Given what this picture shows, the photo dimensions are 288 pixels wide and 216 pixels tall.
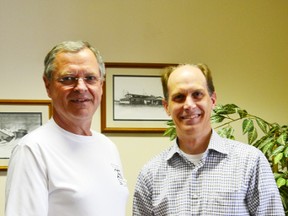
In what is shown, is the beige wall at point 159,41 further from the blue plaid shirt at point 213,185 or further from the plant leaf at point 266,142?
the blue plaid shirt at point 213,185

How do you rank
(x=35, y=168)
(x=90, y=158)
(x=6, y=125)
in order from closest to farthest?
(x=35, y=168) → (x=90, y=158) → (x=6, y=125)

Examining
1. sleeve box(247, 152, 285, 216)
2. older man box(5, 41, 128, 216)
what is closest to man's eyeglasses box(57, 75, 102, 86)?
older man box(5, 41, 128, 216)

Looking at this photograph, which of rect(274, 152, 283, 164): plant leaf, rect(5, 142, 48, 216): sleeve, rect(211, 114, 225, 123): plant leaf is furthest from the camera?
rect(211, 114, 225, 123): plant leaf

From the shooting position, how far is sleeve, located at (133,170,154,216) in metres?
1.68

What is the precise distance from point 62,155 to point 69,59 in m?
0.33

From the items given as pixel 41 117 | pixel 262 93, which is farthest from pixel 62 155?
pixel 262 93

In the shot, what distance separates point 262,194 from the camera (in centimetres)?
146

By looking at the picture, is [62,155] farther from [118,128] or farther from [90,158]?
[118,128]

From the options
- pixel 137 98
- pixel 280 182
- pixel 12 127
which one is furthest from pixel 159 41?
pixel 280 182

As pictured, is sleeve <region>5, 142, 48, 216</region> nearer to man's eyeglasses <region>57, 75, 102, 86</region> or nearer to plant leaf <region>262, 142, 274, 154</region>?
man's eyeglasses <region>57, 75, 102, 86</region>

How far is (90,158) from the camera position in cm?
151

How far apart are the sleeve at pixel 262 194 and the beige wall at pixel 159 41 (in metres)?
1.47

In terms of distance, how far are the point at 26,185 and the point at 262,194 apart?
0.80m

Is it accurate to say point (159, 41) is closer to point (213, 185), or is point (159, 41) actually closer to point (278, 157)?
point (278, 157)
